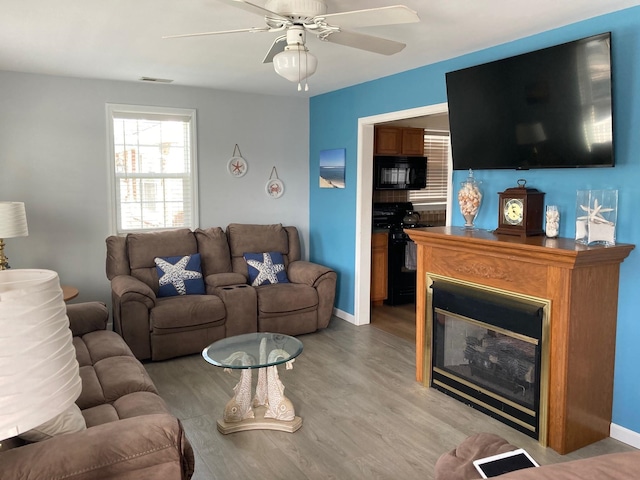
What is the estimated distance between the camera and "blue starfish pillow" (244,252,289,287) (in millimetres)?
5332

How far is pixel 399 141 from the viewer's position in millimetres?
6227

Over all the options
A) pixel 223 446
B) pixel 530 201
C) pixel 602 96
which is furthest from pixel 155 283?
pixel 602 96

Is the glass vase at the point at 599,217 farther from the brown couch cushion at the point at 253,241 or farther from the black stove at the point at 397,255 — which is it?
the brown couch cushion at the point at 253,241

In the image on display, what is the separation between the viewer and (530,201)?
338 centimetres

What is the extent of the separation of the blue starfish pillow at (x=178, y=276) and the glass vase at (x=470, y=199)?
8.14ft

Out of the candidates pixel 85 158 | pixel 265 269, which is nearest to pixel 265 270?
pixel 265 269

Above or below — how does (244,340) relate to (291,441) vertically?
above

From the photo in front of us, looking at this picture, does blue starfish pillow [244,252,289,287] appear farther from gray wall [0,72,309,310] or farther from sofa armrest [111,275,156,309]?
sofa armrest [111,275,156,309]

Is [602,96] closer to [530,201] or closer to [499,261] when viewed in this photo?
[530,201]

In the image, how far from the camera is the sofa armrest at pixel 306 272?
5.26 m

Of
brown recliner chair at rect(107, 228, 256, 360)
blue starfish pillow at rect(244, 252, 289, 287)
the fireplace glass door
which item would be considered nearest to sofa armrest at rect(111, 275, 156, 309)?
brown recliner chair at rect(107, 228, 256, 360)

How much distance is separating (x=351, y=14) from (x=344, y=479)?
2233 mm

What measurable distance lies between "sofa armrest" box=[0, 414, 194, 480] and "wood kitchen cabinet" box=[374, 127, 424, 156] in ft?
15.1

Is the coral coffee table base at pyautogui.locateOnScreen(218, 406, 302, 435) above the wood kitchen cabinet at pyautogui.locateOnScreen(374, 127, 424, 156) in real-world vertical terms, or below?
below
